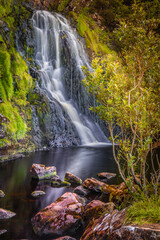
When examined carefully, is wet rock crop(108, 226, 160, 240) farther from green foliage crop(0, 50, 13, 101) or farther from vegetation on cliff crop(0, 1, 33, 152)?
green foliage crop(0, 50, 13, 101)

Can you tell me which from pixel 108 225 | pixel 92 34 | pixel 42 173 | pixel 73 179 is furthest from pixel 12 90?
pixel 92 34

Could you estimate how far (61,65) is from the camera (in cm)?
3150

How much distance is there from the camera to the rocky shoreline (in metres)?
3.56

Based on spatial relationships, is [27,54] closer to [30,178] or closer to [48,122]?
[48,122]

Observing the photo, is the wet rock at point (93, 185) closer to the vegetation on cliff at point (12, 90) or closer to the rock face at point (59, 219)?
the rock face at point (59, 219)

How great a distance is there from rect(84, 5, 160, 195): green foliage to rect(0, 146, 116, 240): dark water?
3618mm

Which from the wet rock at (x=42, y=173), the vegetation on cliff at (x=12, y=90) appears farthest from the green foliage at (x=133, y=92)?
the vegetation on cliff at (x=12, y=90)

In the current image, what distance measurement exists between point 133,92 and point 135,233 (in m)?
4.55

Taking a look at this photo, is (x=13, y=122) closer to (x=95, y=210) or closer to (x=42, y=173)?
(x=42, y=173)

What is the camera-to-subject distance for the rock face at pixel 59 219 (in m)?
5.75

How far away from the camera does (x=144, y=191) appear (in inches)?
A: 228

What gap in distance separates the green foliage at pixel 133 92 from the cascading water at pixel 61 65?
18.1 m

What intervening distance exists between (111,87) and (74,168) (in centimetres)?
902

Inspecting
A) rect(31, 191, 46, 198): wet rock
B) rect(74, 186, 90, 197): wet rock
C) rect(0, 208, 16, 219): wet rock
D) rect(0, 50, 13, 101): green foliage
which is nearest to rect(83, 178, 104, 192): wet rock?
rect(74, 186, 90, 197): wet rock
